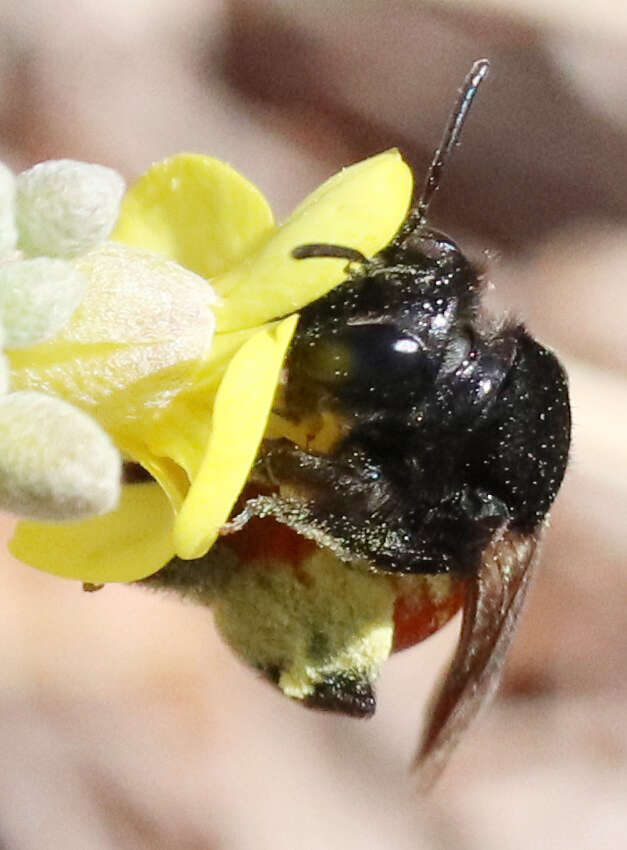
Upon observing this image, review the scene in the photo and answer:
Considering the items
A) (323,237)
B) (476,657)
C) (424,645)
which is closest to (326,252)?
(323,237)

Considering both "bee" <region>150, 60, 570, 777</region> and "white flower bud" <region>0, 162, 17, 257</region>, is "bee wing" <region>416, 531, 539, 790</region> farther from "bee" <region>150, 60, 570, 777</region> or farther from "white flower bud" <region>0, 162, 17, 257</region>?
"white flower bud" <region>0, 162, 17, 257</region>

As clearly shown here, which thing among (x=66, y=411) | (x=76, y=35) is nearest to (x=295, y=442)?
(x=66, y=411)

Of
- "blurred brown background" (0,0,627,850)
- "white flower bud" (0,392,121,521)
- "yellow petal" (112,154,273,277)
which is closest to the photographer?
"white flower bud" (0,392,121,521)

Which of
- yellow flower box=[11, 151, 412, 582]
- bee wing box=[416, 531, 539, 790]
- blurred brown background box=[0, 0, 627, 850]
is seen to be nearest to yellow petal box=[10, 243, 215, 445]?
yellow flower box=[11, 151, 412, 582]

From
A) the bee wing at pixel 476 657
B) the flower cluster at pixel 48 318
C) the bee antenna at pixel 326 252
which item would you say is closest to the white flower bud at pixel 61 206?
the flower cluster at pixel 48 318

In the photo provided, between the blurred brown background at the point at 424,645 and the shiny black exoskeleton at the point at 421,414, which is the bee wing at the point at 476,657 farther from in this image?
the blurred brown background at the point at 424,645

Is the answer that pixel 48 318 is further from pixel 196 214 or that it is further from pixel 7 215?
pixel 196 214
